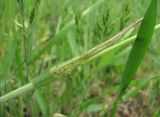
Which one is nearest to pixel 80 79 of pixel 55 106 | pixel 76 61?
pixel 55 106

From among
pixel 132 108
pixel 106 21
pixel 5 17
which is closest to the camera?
pixel 106 21

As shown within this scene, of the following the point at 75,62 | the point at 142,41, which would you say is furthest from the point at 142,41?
the point at 75,62

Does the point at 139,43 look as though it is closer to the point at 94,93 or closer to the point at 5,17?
the point at 5,17

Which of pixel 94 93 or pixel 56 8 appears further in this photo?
pixel 56 8

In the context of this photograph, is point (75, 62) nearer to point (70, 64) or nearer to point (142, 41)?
point (70, 64)

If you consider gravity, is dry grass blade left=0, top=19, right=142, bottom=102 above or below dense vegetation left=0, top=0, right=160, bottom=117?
below

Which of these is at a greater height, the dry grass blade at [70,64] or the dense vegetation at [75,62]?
the dense vegetation at [75,62]

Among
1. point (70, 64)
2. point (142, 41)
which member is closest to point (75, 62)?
point (70, 64)

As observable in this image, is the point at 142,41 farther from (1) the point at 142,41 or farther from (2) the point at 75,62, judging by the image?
(2) the point at 75,62
